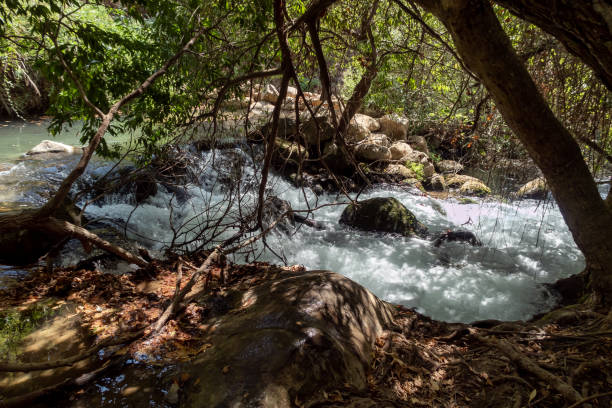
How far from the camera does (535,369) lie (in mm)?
2088

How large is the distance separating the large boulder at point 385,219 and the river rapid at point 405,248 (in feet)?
0.80

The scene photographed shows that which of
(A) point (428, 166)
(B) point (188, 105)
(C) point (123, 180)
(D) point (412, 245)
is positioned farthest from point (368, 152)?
(C) point (123, 180)

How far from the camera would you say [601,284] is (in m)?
2.67

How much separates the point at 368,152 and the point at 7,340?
397 inches

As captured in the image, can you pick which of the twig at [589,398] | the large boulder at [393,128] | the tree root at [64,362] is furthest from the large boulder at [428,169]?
the tree root at [64,362]

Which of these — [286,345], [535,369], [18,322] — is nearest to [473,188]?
[535,369]

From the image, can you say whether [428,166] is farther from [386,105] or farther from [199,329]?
[199,329]

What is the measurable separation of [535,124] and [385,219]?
18.6 ft

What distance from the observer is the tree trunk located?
1910 millimetres

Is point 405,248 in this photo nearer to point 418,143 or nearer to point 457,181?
point 457,181

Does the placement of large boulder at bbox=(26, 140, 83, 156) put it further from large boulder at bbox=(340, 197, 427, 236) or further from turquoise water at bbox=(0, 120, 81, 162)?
large boulder at bbox=(340, 197, 427, 236)

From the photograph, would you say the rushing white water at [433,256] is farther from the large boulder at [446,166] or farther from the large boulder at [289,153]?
the large boulder at [446,166]

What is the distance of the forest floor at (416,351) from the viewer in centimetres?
197

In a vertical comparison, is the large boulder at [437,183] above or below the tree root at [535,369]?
above
